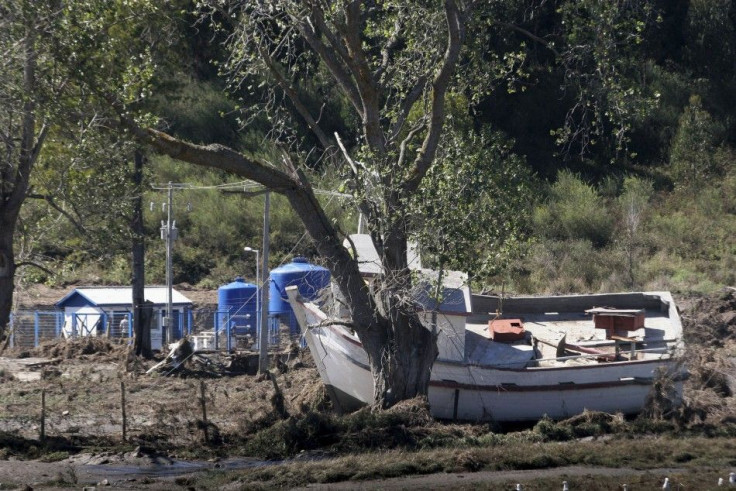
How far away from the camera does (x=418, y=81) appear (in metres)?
18.2

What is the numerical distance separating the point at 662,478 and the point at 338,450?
16.3 ft

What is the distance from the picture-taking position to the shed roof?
33281 millimetres

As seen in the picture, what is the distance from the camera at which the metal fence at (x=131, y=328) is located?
31031mm

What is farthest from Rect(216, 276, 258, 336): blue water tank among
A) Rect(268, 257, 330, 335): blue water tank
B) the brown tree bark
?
the brown tree bark

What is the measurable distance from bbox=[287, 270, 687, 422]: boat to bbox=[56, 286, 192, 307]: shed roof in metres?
14.2

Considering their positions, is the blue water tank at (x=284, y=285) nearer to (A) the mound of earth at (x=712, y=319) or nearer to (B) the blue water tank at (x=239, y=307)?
(B) the blue water tank at (x=239, y=307)

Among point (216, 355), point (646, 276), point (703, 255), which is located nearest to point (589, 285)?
point (646, 276)

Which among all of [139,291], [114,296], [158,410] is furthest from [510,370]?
[114,296]

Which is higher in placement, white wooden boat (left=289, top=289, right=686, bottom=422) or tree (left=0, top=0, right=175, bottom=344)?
tree (left=0, top=0, right=175, bottom=344)

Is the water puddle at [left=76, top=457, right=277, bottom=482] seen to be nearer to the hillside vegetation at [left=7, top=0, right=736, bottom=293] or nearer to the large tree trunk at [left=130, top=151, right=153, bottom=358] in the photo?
the hillside vegetation at [left=7, top=0, right=736, bottom=293]

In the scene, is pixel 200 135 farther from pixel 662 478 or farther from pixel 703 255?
pixel 662 478

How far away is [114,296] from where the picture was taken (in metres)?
33.9

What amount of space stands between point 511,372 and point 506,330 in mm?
1606

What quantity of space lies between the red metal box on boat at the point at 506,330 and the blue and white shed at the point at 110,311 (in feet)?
42.5
